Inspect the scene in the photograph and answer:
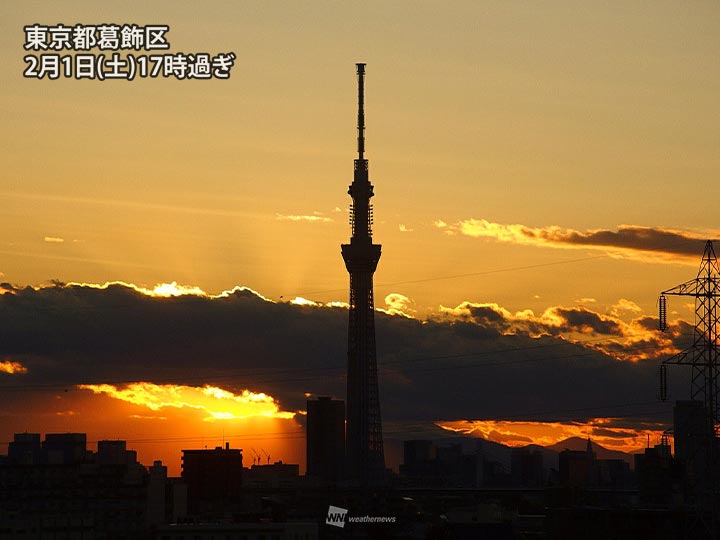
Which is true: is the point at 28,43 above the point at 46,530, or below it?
above

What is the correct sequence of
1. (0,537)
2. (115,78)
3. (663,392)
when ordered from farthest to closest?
(0,537) < (663,392) < (115,78)

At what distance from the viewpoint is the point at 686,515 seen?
651 ft

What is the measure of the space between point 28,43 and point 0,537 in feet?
315

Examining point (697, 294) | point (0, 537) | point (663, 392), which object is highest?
point (697, 294)

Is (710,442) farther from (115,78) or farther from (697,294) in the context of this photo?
(115,78)

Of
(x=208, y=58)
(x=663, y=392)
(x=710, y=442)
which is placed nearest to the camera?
(x=208, y=58)

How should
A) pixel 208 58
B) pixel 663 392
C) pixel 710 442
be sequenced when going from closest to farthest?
pixel 208 58 < pixel 663 392 < pixel 710 442

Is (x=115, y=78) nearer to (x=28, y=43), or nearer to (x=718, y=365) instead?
(x=28, y=43)

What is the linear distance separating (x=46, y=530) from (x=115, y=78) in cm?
10671

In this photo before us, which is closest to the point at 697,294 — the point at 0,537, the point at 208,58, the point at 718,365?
the point at 718,365

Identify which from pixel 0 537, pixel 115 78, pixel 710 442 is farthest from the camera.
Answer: pixel 0 537

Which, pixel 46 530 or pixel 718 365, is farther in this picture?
pixel 46 530

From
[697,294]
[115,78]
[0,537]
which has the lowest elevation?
[0,537]

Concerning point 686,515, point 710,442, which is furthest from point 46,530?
point 710,442
